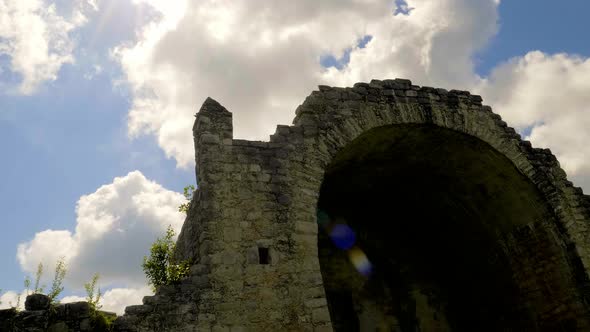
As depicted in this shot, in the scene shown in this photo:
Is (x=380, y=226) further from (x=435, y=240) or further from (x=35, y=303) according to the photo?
(x=35, y=303)

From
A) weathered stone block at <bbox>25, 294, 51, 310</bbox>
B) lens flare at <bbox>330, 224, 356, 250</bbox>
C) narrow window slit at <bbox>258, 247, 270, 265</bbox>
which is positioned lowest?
weathered stone block at <bbox>25, 294, 51, 310</bbox>

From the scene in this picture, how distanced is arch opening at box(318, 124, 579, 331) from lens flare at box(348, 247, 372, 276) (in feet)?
0.08

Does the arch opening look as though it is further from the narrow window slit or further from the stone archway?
the narrow window slit

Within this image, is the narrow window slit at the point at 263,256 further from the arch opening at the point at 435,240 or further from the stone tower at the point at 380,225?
the arch opening at the point at 435,240

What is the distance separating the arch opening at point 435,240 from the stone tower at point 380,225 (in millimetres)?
26

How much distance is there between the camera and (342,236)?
11.4m

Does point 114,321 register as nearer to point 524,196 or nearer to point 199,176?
point 199,176

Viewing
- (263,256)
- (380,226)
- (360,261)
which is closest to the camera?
(263,256)

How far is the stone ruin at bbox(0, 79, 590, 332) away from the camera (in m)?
6.49

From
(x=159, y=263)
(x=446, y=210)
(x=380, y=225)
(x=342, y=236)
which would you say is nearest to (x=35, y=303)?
(x=159, y=263)

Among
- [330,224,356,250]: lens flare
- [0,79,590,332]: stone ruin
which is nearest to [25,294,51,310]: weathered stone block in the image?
[0,79,590,332]: stone ruin

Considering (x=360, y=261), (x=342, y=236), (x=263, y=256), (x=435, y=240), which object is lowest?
(x=263, y=256)

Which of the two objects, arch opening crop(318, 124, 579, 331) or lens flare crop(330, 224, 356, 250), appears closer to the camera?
arch opening crop(318, 124, 579, 331)

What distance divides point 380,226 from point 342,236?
93cm
